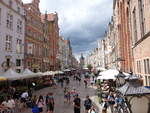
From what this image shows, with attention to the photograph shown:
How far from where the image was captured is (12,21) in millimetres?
27078

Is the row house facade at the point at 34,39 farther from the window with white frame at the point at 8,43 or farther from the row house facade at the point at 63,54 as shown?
the row house facade at the point at 63,54

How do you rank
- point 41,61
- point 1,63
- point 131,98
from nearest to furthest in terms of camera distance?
point 131,98, point 1,63, point 41,61

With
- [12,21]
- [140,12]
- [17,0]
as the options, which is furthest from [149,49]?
[17,0]

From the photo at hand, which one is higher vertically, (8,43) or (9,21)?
(9,21)

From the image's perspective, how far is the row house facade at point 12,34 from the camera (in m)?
24.1

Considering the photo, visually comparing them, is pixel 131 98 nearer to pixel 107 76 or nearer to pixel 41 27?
pixel 107 76

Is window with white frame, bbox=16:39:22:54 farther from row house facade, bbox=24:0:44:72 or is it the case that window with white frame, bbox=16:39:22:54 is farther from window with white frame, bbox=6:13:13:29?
window with white frame, bbox=6:13:13:29

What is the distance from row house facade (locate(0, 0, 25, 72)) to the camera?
24.1 metres

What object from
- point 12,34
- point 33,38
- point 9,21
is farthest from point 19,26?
point 33,38

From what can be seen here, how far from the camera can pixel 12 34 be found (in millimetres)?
26906

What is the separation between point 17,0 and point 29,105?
68.0ft

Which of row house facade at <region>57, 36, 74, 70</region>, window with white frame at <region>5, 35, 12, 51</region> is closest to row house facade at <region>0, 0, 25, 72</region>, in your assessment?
window with white frame at <region>5, 35, 12, 51</region>

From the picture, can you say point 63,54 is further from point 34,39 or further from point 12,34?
point 12,34

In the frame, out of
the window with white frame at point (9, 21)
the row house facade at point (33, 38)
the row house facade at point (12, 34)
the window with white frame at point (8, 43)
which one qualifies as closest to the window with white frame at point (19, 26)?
the row house facade at point (12, 34)
